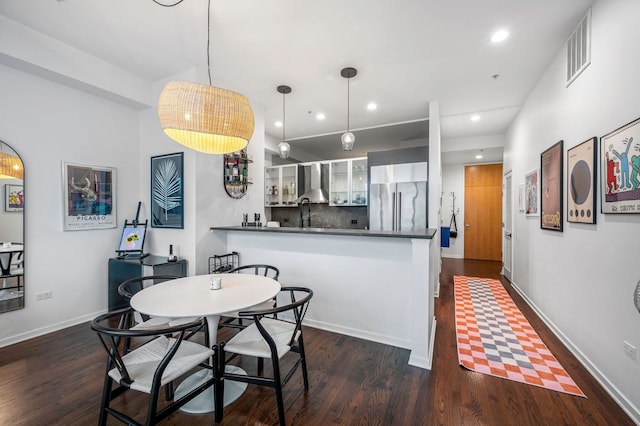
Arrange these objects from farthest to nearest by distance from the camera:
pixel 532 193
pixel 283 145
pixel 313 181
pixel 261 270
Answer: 1. pixel 313 181
2. pixel 283 145
3. pixel 532 193
4. pixel 261 270

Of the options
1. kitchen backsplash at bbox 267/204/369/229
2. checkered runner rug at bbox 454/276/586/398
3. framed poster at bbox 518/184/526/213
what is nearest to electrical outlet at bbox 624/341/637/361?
checkered runner rug at bbox 454/276/586/398

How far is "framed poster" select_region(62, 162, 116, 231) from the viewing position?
3.11 meters

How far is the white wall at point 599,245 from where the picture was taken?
1.83 metres

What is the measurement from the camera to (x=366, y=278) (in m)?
2.78

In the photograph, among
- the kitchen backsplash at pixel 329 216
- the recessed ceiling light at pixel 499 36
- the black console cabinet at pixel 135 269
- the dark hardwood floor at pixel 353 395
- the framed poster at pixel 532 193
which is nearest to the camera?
the dark hardwood floor at pixel 353 395

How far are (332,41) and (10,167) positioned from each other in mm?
3373

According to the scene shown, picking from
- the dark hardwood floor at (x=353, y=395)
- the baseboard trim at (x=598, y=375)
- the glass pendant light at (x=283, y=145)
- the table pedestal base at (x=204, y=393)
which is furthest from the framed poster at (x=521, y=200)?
the table pedestal base at (x=204, y=393)

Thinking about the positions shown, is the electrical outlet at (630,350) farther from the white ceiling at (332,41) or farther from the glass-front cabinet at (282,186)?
the glass-front cabinet at (282,186)

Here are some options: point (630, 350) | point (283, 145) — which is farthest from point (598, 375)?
point (283, 145)

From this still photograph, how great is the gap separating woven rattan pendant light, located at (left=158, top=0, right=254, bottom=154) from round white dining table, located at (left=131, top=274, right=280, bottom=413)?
3.65ft

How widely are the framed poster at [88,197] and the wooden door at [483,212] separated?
7892mm

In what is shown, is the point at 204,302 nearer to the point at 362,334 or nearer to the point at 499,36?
the point at 362,334

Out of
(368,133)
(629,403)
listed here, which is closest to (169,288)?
(629,403)

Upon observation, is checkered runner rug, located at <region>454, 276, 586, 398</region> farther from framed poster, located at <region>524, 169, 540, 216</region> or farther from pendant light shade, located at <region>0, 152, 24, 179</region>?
pendant light shade, located at <region>0, 152, 24, 179</region>
